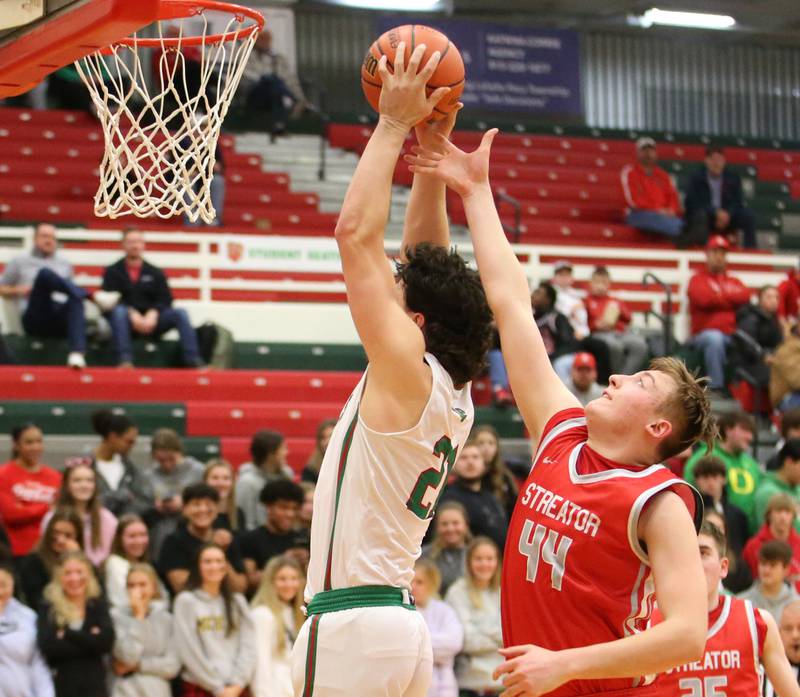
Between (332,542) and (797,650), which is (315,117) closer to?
(797,650)

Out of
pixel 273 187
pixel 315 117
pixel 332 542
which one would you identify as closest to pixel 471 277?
pixel 332 542

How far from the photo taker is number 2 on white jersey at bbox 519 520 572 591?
3635 millimetres

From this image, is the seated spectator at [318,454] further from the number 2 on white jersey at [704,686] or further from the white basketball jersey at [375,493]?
the white basketball jersey at [375,493]

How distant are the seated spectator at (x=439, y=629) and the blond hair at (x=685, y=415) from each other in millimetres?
4246

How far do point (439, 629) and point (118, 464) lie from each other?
254 centimetres

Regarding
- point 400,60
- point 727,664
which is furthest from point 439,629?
point 400,60

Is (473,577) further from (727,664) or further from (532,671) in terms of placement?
(532,671)

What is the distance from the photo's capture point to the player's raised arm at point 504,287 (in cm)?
393

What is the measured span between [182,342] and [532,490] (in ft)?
28.0

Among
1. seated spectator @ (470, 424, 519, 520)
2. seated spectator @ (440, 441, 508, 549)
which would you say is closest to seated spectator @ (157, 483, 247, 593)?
seated spectator @ (440, 441, 508, 549)

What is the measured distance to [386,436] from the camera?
3.75 meters

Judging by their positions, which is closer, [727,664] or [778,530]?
[727,664]

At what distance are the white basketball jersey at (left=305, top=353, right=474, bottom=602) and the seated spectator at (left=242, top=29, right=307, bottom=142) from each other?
15.3 metres

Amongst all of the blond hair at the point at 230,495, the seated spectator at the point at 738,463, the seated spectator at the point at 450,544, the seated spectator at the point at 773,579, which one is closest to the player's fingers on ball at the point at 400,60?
the seated spectator at the point at 450,544
